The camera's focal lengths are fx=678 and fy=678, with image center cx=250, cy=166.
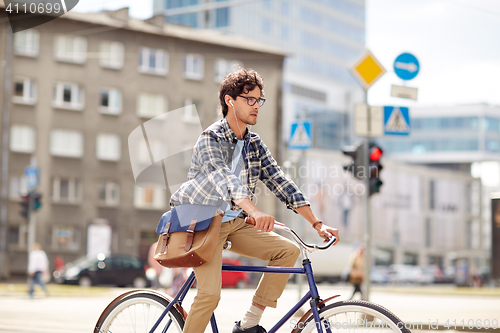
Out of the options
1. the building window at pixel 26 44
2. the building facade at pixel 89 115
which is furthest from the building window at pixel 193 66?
the building window at pixel 26 44

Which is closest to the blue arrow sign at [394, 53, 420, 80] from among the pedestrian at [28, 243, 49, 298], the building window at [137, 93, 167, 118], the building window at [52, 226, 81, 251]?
the pedestrian at [28, 243, 49, 298]

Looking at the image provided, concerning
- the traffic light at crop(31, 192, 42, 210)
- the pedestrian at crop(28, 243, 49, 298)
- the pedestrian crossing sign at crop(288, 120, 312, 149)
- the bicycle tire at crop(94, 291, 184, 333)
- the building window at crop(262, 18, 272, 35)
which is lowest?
the pedestrian at crop(28, 243, 49, 298)

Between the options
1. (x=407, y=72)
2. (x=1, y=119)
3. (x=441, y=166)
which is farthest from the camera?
(x=441, y=166)

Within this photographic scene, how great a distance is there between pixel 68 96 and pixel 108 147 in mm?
3681

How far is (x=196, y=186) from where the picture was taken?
3.30 metres

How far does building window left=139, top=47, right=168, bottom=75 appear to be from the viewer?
41381mm

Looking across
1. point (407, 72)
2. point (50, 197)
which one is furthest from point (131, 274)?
point (407, 72)

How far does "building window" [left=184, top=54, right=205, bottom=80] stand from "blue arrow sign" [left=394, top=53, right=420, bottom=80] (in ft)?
110

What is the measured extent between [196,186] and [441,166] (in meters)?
85.0

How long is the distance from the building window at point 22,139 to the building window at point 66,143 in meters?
1.09

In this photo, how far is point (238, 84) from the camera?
3.44 meters

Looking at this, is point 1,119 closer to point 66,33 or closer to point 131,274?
point 66,33

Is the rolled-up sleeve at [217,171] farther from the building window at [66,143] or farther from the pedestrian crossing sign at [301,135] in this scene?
the building window at [66,143]

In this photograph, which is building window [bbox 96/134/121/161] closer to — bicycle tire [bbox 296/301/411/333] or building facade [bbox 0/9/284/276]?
building facade [bbox 0/9/284/276]
